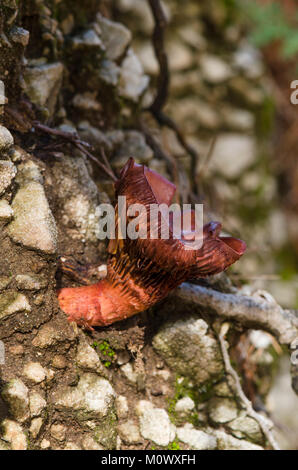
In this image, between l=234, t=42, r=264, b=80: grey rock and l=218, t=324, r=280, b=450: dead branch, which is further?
l=234, t=42, r=264, b=80: grey rock

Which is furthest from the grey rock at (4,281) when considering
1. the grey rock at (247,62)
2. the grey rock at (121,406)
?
the grey rock at (247,62)

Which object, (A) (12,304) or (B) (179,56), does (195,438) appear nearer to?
(A) (12,304)

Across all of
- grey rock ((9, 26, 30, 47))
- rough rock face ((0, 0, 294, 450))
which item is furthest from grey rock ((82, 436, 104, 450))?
grey rock ((9, 26, 30, 47))

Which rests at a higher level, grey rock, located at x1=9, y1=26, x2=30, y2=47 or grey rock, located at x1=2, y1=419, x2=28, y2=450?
grey rock, located at x1=9, y1=26, x2=30, y2=47

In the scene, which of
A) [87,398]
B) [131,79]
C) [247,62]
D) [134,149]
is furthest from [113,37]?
[247,62]

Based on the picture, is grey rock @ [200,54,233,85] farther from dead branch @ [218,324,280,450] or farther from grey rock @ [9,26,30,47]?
dead branch @ [218,324,280,450]

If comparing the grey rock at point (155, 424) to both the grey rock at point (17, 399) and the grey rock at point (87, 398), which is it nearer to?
the grey rock at point (87, 398)
